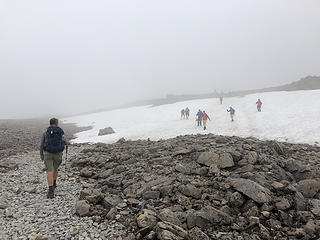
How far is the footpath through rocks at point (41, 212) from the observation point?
6.38m

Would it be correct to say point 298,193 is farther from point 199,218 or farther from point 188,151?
point 188,151

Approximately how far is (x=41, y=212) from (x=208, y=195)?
580 cm

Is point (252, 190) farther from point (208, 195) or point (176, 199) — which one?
point (176, 199)

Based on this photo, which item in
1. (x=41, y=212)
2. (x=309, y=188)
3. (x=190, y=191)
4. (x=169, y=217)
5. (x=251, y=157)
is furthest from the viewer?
(x=251, y=157)

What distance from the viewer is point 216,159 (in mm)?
10773

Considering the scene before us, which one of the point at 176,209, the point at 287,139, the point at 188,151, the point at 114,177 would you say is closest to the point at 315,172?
the point at 188,151

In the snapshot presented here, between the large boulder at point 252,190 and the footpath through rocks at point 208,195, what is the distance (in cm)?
3

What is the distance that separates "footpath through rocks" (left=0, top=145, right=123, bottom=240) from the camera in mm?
6375

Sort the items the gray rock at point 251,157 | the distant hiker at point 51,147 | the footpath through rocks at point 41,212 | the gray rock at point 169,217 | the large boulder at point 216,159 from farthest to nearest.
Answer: the gray rock at point 251,157, the large boulder at point 216,159, the distant hiker at point 51,147, the gray rock at point 169,217, the footpath through rocks at point 41,212

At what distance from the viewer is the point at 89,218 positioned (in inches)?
286

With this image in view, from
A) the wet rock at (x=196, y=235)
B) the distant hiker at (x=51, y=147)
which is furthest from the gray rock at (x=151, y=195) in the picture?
the distant hiker at (x=51, y=147)

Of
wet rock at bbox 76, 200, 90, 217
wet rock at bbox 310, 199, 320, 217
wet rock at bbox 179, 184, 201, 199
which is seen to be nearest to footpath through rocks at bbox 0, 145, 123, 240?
wet rock at bbox 76, 200, 90, 217

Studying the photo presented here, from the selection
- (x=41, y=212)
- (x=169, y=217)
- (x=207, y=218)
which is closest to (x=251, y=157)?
(x=207, y=218)

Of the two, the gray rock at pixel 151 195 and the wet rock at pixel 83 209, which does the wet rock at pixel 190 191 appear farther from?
the wet rock at pixel 83 209
